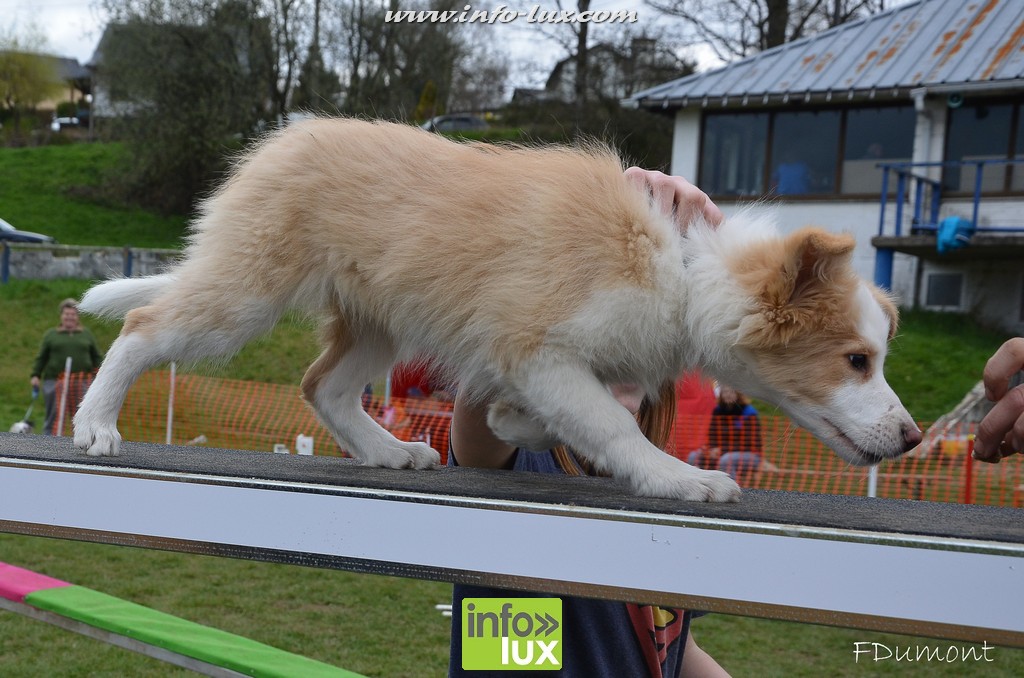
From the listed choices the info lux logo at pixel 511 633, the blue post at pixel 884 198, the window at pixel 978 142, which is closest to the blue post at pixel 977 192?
the window at pixel 978 142

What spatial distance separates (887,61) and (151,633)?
53.2ft

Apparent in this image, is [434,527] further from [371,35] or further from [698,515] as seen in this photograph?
[371,35]

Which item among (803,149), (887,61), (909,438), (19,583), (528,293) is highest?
(887,61)

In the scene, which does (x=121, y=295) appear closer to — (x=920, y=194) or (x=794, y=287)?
(x=794, y=287)

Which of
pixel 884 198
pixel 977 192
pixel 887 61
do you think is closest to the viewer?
pixel 977 192

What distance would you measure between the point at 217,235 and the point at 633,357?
1.27 m

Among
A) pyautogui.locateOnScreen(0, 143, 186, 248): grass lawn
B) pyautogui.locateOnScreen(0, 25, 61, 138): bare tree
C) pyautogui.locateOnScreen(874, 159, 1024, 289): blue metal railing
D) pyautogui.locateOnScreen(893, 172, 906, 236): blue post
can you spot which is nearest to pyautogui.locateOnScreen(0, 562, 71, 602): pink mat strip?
pyautogui.locateOnScreen(874, 159, 1024, 289): blue metal railing

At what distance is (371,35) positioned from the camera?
72.4 feet

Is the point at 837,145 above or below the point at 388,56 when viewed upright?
below

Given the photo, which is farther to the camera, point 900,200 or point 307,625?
point 900,200

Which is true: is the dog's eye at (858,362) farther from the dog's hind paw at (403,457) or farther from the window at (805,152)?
the window at (805,152)

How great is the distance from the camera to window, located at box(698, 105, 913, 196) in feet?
55.0

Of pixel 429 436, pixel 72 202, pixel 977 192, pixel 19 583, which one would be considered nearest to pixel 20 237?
pixel 72 202

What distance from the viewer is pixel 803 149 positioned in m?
17.2
